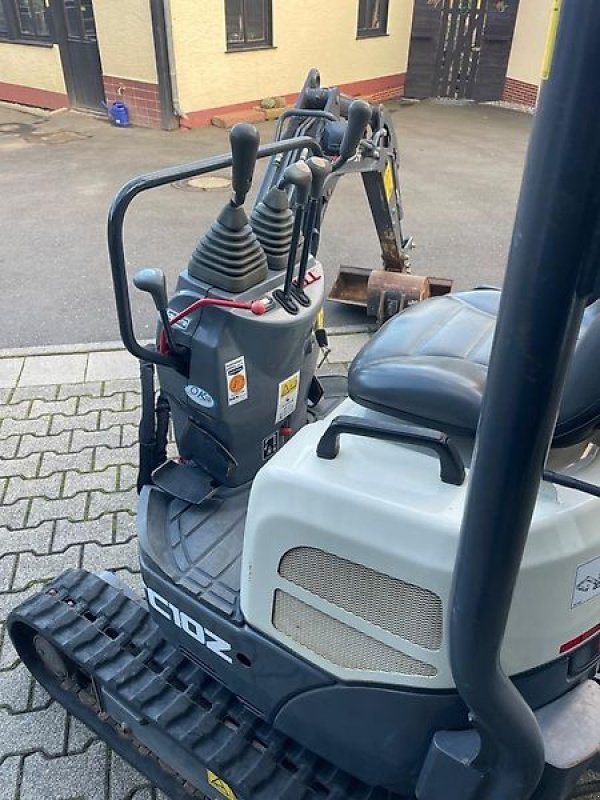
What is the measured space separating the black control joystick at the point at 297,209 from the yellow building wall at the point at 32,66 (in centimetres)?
917

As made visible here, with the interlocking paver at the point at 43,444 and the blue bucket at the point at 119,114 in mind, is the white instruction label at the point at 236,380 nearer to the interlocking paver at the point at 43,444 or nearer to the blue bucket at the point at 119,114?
the interlocking paver at the point at 43,444

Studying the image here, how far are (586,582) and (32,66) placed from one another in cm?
1095

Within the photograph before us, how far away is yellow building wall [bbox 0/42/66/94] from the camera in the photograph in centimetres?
988

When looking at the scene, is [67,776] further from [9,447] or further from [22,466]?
[9,447]

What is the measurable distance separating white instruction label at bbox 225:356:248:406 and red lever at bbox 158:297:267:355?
147mm

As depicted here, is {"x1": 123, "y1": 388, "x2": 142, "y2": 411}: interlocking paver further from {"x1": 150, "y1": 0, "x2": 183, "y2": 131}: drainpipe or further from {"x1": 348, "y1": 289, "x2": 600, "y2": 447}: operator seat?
{"x1": 150, "y1": 0, "x2": 183, "y2": 131}: drainpipe

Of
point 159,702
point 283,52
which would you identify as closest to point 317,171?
point 159,702

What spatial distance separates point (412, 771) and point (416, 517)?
2.03 ft

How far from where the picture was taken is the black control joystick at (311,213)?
198 cm

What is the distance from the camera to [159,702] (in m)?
1.87

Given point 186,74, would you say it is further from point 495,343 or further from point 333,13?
point 495,343

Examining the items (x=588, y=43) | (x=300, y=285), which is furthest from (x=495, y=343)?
(x=300, y=285)

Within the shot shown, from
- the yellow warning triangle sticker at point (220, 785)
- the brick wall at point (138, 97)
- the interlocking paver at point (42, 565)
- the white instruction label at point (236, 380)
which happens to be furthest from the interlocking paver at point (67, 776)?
Answer: the brick wall at point (138, 97)

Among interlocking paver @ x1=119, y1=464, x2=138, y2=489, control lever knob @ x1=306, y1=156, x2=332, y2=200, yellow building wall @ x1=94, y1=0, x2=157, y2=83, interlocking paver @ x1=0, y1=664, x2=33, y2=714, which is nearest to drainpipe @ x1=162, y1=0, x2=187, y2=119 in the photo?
yellow building wall @ x1=94, y1=0, x2=157, y2=83
